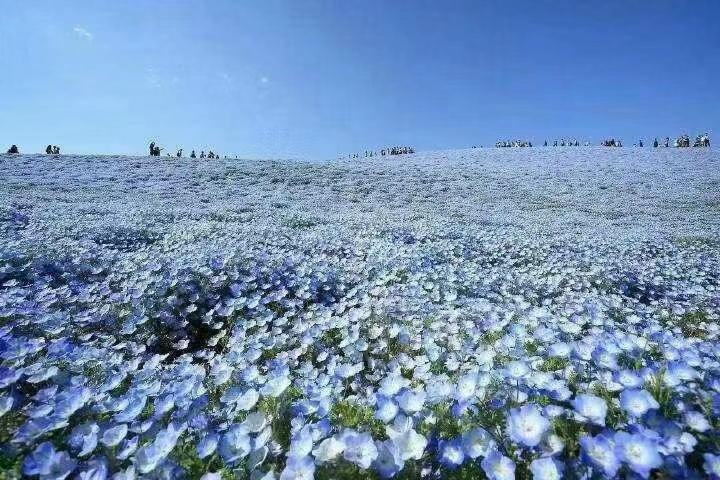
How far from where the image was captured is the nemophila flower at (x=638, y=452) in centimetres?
165

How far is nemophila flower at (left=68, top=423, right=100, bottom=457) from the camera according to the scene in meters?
2.16

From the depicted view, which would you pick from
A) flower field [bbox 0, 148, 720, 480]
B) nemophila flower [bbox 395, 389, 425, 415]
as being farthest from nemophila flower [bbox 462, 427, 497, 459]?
nemophila flower [bbox 395, 389, 425, 415]

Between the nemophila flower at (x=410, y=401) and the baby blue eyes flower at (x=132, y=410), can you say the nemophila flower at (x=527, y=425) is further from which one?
the baby blue eyes flower at (x=132, y=410)

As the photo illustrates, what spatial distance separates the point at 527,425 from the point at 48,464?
7.28ft

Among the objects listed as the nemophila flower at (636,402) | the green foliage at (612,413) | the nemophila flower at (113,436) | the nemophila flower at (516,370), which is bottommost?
the nemophila flower at (113,436)

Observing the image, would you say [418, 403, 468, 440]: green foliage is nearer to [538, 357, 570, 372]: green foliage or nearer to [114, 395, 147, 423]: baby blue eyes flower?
[538, 357, 570, 372]: green foliage

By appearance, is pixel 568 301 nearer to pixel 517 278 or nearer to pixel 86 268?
pixel 517 278

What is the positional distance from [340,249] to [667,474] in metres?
7.41

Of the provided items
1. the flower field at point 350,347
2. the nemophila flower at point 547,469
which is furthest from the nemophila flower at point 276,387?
the nemophila flower at point 547,469

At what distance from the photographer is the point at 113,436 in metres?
2.25

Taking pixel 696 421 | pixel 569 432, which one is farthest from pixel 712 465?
pixel 569 432

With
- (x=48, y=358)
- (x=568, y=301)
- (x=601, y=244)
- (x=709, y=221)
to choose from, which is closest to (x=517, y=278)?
(x=568, y=301)

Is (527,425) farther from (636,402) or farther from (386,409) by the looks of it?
(386,409)

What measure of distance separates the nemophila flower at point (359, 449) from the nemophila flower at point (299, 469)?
0.17m
